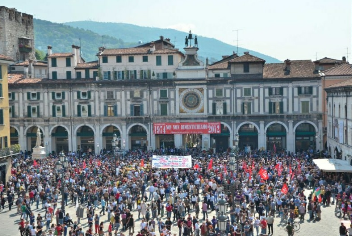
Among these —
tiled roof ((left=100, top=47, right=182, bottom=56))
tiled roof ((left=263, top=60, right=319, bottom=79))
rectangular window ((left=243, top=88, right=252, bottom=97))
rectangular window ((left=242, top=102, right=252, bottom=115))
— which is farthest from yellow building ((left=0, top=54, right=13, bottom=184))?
tiled roof ((left=263, top=60, right=319, bottom=79))

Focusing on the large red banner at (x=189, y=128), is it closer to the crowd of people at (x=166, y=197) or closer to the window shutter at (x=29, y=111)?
the crowd of people at (x=166, y=197)

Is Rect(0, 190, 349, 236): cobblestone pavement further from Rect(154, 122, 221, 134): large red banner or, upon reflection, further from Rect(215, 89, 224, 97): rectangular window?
Rect(215, 89, 224, 97): rectangular window

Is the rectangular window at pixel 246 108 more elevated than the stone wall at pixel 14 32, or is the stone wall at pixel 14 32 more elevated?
the stone wall at pixel 14 32

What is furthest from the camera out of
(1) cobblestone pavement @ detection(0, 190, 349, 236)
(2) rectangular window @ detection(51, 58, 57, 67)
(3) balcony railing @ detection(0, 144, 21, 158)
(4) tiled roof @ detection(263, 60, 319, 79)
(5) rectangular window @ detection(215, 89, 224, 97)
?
(2) rectangular window @ detection(51, 58, 57, 67)

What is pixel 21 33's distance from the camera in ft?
323

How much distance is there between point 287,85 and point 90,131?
2724 centimetres

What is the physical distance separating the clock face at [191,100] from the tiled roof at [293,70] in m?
9.10

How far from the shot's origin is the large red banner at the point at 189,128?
2854 inches

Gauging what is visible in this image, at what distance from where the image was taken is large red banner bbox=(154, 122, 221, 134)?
72.5 metres

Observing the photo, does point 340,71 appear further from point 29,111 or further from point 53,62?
point 29,111

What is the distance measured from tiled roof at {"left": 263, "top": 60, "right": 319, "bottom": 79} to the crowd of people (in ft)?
61.0

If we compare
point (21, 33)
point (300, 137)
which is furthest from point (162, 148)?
point (21, 33)

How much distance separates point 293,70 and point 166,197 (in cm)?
3726

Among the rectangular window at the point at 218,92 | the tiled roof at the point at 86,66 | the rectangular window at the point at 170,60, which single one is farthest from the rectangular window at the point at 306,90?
the tiled roof at the point at 86,66
